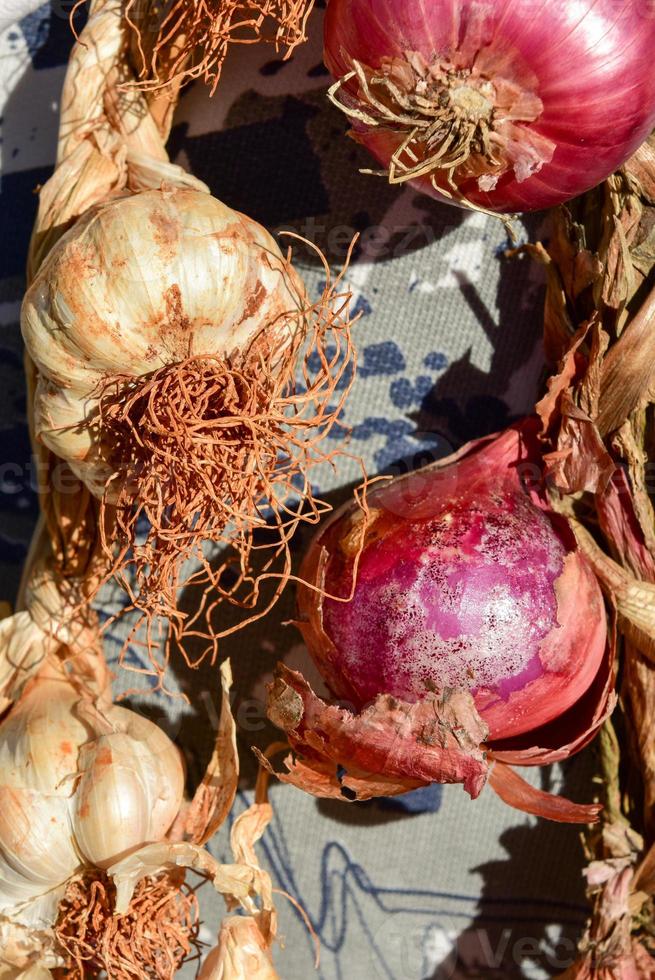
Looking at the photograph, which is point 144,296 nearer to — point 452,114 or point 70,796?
point 452,114

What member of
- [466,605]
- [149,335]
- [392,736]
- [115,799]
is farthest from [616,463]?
[115,799]

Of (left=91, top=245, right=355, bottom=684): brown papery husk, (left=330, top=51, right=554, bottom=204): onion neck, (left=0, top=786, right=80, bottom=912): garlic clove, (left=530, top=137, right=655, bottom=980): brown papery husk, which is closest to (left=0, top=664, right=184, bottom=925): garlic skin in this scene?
(left=0, top=786, right=80, bottom=912): garlic clove

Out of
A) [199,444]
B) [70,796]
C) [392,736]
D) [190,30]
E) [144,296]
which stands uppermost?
[190,30]

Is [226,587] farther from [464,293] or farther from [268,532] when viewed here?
[464,293]

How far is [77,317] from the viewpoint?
27.6 inches

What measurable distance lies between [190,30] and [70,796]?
690mm

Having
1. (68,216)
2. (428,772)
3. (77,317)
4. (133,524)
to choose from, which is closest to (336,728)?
(428,772)

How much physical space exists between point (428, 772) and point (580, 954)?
0.33 meters

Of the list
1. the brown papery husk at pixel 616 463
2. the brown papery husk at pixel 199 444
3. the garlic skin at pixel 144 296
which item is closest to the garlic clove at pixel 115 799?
the brown papery husk at pixel 199 444

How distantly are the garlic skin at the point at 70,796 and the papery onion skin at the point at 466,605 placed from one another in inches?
7.7

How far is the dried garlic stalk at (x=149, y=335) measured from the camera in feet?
2.31

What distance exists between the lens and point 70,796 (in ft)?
2.64

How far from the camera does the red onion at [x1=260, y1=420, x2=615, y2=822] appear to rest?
722 mm

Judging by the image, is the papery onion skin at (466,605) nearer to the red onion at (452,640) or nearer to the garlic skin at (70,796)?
the red onion at (452,640)
